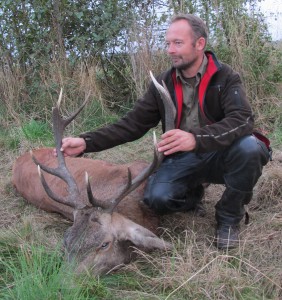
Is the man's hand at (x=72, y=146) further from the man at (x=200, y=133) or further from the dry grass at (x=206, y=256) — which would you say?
the dry grass at (x=206, y=256)

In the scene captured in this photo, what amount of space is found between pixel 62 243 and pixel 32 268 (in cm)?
38

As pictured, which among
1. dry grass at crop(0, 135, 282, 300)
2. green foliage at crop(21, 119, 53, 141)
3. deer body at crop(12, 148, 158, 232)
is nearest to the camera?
dry grass at crop(0, 135, 282, 300)

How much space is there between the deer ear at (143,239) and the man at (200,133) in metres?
0.36

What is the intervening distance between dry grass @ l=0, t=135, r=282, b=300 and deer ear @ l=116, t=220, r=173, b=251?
57mm

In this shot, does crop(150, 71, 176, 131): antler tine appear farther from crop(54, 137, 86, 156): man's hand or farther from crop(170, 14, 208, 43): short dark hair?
crop(54, 137, 86, 156): man's hand

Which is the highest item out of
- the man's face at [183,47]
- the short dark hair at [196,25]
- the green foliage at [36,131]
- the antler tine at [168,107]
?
the short dark hair at [196,25]

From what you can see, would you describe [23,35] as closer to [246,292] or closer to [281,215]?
[281,215]

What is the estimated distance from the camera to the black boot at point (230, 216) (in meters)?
3.47

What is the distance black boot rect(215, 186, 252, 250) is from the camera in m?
3.47

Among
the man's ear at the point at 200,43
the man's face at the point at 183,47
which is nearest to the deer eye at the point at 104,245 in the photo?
the man's face at the point at 183,47

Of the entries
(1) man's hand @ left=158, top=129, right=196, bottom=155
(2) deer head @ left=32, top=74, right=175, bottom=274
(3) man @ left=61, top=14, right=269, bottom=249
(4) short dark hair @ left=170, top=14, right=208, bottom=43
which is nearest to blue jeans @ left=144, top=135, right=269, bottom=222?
(3) man @ left=61, top=14, right=269, bottom=249

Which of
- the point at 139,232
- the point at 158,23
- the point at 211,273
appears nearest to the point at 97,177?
the point at 139,232

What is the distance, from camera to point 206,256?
3193mm

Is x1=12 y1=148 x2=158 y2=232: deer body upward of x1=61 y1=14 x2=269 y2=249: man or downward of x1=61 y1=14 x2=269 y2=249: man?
downward
